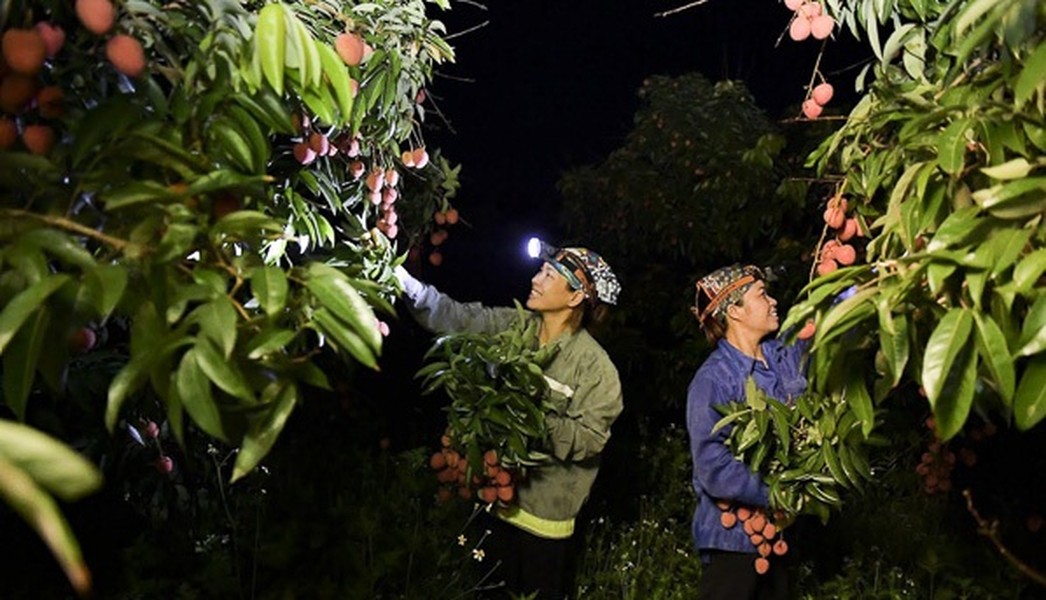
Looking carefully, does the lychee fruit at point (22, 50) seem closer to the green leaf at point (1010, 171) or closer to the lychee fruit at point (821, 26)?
the green leaf at point (1010, 171)

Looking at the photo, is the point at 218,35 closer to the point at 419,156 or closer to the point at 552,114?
the point at 419,156

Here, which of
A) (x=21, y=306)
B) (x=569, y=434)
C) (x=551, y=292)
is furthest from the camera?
(x=551, y=292)

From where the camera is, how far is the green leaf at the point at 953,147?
115 cm

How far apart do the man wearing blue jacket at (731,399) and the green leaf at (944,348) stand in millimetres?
1351

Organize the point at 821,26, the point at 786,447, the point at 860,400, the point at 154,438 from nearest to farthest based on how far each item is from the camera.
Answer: the point at 860,400, the point at 821,26, the point at 786,447, the point at 154,438

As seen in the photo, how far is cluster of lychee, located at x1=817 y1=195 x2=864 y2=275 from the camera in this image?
170 cm

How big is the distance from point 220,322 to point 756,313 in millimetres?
1845

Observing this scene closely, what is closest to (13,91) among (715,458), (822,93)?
(822,93)

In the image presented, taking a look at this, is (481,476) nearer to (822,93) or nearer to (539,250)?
(539,250)

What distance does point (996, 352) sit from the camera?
3.23 feet

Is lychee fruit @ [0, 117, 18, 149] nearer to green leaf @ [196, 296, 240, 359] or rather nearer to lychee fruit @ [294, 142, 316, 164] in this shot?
green leaf @ [196, 296, 240, 359]

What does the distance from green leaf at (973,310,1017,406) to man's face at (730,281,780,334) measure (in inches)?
61.1

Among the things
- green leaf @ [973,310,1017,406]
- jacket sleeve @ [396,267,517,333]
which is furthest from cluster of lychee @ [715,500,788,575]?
green leaf @ [973,310,1017,406]

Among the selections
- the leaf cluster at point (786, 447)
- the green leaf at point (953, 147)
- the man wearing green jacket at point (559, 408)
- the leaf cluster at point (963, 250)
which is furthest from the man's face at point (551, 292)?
the green leaf at point (953, 147)
